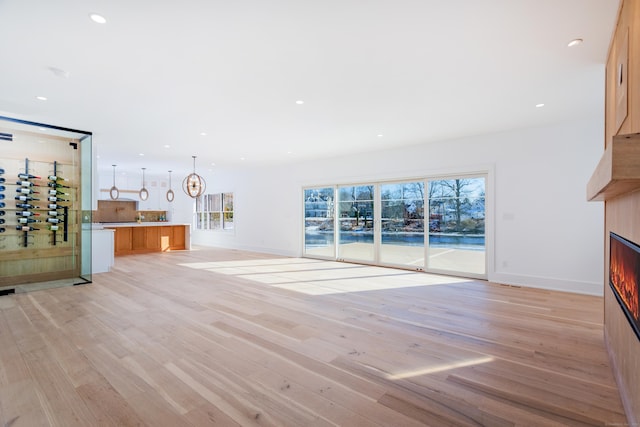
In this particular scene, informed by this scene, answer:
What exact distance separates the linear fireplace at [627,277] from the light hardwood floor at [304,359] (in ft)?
2.22

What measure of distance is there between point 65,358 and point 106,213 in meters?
10.3

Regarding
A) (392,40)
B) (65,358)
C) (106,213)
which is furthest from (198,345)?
(106,213)

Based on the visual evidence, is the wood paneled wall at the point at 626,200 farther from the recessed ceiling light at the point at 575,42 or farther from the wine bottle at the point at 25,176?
the wine bottle at the point at 25,176

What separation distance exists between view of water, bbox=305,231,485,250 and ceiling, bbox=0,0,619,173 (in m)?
2.06

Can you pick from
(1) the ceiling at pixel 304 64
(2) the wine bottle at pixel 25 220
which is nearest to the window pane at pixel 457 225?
(1) the ceiling at pixel 304 64

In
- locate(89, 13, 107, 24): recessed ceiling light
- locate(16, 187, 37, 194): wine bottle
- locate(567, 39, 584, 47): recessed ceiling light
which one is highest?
locate(89, 13, 107, 24): recessed ceiling light

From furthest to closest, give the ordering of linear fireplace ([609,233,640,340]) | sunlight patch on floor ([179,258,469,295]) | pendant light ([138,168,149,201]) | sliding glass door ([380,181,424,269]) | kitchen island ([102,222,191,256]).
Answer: pendant light ([138,168,149,201])
kitchen island ([102,222,191,256])
sliding glass door ([380,181,424,269])
sunlight patch on floor ([179,258,469,295])
linear fireplace ([609,233,640,340])

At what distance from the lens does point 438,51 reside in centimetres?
273

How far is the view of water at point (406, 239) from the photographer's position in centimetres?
584

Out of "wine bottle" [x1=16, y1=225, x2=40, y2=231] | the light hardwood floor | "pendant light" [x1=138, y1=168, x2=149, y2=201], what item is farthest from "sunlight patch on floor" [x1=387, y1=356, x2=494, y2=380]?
"pendant light" [x1=138, y1=168, x2=149, y2=201]

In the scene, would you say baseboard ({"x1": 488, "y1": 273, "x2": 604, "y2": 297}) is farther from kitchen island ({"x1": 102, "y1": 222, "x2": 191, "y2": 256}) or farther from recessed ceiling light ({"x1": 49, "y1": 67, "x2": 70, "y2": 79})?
kitchen island ({"x1": 102, "y1": 222, "x2": 191, "y2": 256})

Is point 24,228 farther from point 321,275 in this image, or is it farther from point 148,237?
point 321,275

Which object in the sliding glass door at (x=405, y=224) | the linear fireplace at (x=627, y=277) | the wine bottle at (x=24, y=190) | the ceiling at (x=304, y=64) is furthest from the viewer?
the sliding glass door at (x=405, y=224)

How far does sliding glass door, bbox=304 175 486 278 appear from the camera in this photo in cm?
584
